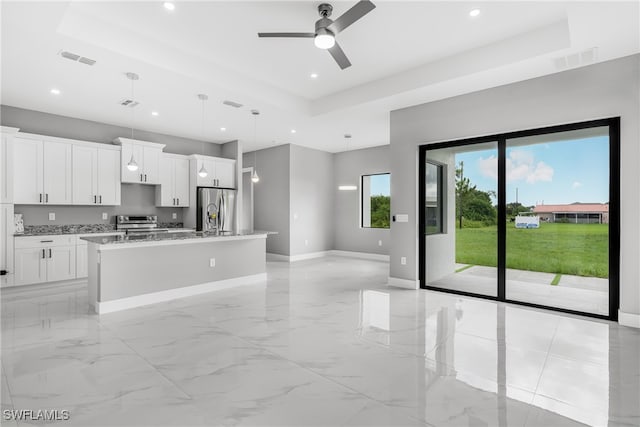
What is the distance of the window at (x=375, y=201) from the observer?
855 cm

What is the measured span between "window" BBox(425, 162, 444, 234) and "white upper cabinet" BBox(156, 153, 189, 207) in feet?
16.7

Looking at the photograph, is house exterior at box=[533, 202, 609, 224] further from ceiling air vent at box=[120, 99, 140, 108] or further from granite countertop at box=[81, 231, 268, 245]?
ceiling air vent at box=[120, 99, 140, 108]

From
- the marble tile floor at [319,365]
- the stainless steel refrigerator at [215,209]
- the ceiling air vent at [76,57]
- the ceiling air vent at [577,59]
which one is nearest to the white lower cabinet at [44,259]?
the marble tile floor at [319,365]

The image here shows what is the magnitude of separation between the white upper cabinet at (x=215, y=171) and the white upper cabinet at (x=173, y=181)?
0.72ft

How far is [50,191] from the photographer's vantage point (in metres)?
5.46

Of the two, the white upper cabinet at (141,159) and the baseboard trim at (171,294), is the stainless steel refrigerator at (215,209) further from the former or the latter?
the baseboard trim at (171,294)

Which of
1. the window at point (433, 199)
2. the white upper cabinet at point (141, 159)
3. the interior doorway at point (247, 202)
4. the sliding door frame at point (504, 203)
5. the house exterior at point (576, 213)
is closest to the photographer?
the sliding door frame at point (504, 203)

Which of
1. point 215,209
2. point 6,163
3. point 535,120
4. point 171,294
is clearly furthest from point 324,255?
point 6,163

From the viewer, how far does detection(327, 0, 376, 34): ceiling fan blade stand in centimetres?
250

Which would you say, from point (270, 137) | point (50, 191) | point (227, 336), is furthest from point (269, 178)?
point (227, 336)

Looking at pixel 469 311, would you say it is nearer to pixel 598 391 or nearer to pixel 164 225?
pixel 598 391

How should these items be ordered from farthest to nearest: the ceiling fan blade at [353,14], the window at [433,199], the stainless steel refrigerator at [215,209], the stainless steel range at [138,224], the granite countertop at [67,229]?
1. the stainless steel refrigerator at [215,209]
2. the stainless steel range at [138,224]
3. the granite countertop at [67,229]
4. the window at [433,199]
5. the ceiling fan blade at [353,14]

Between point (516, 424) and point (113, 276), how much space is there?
430 cm

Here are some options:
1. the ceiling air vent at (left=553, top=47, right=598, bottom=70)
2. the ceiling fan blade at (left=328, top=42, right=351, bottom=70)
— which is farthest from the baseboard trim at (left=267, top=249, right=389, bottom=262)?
the ceiling fan blade at (left=328, top=42, right=351, bottom=70)
